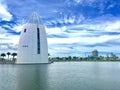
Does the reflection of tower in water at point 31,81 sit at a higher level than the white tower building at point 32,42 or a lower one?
lower

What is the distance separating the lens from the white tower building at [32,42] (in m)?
101

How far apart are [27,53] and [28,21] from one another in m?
15.9

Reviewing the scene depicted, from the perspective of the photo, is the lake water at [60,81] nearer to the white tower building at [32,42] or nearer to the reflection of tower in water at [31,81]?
the reflection of tower in water at [31,81]

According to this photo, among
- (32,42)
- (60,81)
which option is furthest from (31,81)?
(32,42)

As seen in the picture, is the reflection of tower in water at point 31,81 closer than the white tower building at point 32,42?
Yes

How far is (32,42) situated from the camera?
10162 cm

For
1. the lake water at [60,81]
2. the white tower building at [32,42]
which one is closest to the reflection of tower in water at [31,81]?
the lake water at [60,81]

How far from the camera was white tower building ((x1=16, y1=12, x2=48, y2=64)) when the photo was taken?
333 ft

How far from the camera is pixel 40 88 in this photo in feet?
79.7

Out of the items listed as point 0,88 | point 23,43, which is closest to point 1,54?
point 23,43

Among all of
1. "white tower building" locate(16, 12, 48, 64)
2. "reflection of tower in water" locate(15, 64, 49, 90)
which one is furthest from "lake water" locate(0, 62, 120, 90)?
"white tower building" locate(16, 12, 48, 64)

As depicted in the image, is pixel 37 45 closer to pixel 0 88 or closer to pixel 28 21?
pixel 28 21

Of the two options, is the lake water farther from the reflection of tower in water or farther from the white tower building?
the white tower building

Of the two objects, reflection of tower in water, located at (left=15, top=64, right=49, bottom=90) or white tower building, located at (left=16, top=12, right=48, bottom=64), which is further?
white tower building, located at (left=16, top=12, right=48, bottom=64)
